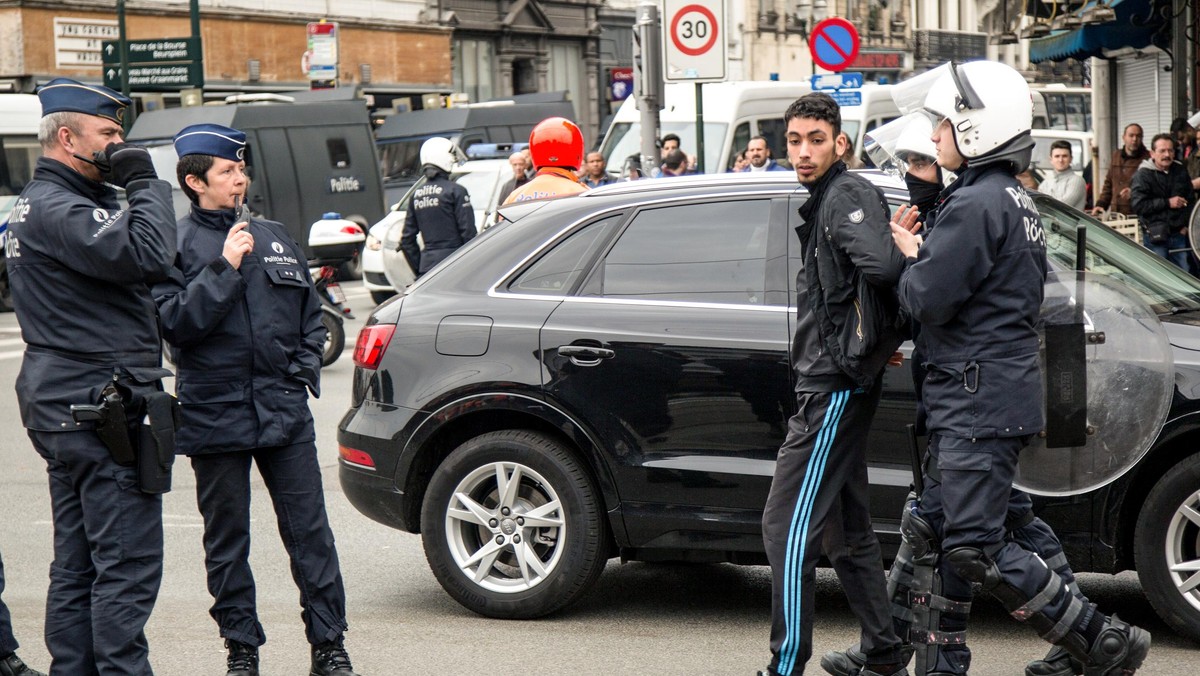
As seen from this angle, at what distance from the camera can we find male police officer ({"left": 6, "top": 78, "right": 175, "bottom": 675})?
4418mm

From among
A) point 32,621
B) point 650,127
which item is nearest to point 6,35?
point 650,127

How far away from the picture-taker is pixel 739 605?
20.0 ft

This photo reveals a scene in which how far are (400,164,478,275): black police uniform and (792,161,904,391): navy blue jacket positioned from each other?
715 centimetres

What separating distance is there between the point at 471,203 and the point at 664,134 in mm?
5202

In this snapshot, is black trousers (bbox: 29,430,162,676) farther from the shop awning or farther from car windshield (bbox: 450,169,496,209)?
car windshield (bbox: 450,169,496,209)

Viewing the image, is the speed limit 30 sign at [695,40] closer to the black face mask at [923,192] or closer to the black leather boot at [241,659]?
the black face mask at [923,192]

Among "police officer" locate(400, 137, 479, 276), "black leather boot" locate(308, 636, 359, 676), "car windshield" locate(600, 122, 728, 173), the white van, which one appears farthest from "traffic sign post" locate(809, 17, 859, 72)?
"black leather boot" locate(308, 636, 359, 676)

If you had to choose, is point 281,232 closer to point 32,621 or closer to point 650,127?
point 32,621

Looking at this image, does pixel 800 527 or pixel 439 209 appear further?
pixel 439 209

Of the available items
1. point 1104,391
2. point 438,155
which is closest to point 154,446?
point 1104,391

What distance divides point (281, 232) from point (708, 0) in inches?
290

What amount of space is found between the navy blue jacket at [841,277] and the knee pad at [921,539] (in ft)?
1.43

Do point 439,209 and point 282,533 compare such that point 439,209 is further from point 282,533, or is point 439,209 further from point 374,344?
point 282,533

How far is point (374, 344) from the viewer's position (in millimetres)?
6016
